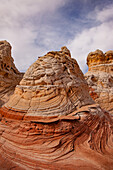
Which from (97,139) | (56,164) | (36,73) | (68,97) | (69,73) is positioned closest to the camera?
(56,164)

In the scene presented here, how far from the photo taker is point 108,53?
1814 cm

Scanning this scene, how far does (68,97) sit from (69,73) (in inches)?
67.1

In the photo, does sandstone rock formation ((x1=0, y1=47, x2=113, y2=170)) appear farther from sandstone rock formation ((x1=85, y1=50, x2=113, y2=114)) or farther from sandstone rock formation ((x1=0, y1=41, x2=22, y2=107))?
sandstone rock formation ((x1=85, y1=50, x2=113, y2=114))

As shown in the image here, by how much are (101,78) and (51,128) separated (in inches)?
528

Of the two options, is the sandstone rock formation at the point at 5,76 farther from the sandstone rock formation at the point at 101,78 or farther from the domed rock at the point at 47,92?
the sandstone rock formation at the point at 101,78

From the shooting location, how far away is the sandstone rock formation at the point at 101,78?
12423 millimetres

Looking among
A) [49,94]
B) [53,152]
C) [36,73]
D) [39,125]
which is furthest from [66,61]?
[53,152]

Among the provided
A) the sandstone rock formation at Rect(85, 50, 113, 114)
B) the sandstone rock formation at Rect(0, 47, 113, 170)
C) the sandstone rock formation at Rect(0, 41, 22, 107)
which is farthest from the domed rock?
the sandstone rock formation at Rect(85, 50, 113, 114)

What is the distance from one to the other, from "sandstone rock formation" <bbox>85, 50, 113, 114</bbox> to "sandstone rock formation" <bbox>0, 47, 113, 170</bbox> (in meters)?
8.66

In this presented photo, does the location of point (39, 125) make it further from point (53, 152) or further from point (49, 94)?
point (49, 94)

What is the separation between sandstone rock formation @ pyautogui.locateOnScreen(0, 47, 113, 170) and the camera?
2.71 meters

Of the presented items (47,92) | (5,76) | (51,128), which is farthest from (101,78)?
(51,128)

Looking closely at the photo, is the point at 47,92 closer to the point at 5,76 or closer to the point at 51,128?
the point at 51,128

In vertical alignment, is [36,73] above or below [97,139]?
above
